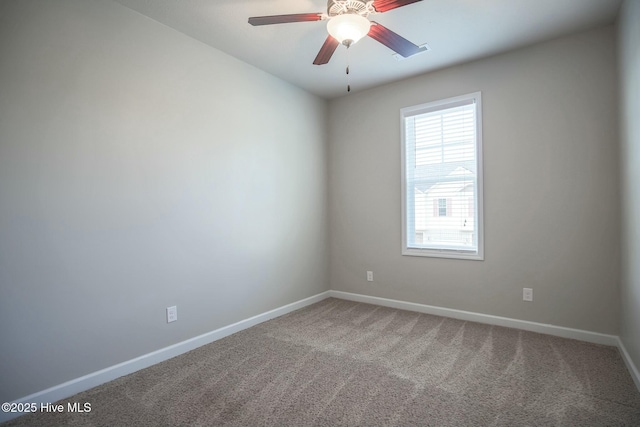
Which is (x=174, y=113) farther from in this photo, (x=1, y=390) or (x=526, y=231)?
(x=526, y=231)

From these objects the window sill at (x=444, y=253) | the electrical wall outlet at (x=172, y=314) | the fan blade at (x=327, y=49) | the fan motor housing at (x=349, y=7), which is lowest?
the electrical wall outlet at (x=172, y=314)

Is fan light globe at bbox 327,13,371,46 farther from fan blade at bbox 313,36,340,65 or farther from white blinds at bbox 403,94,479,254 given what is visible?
white blinds at bbox 403,94,479,254

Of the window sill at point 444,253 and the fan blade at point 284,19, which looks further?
the window sill at point 444,253

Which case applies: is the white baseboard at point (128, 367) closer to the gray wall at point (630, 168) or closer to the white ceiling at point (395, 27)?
the white ceiling at point (395, 27)

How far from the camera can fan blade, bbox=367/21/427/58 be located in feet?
6.56

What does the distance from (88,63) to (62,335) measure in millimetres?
1774

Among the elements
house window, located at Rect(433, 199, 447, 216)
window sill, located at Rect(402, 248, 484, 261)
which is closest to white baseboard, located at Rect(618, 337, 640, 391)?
window sill, located at Rect(402, 248, 484, 261)

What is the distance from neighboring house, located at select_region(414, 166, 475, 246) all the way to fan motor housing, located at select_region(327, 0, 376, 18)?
2.09 m

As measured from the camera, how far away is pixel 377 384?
2150 millimetres

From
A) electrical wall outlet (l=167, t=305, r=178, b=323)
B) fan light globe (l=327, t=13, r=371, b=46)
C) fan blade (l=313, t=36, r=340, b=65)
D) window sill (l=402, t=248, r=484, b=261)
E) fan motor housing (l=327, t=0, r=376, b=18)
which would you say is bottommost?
electrical wall outlet (l=167, t=305, r=178, b=323)

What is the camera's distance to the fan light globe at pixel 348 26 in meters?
1.86

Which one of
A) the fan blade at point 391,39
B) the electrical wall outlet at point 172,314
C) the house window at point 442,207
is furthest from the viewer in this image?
the house window at point 442,207

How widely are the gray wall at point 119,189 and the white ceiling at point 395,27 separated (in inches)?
8.5
